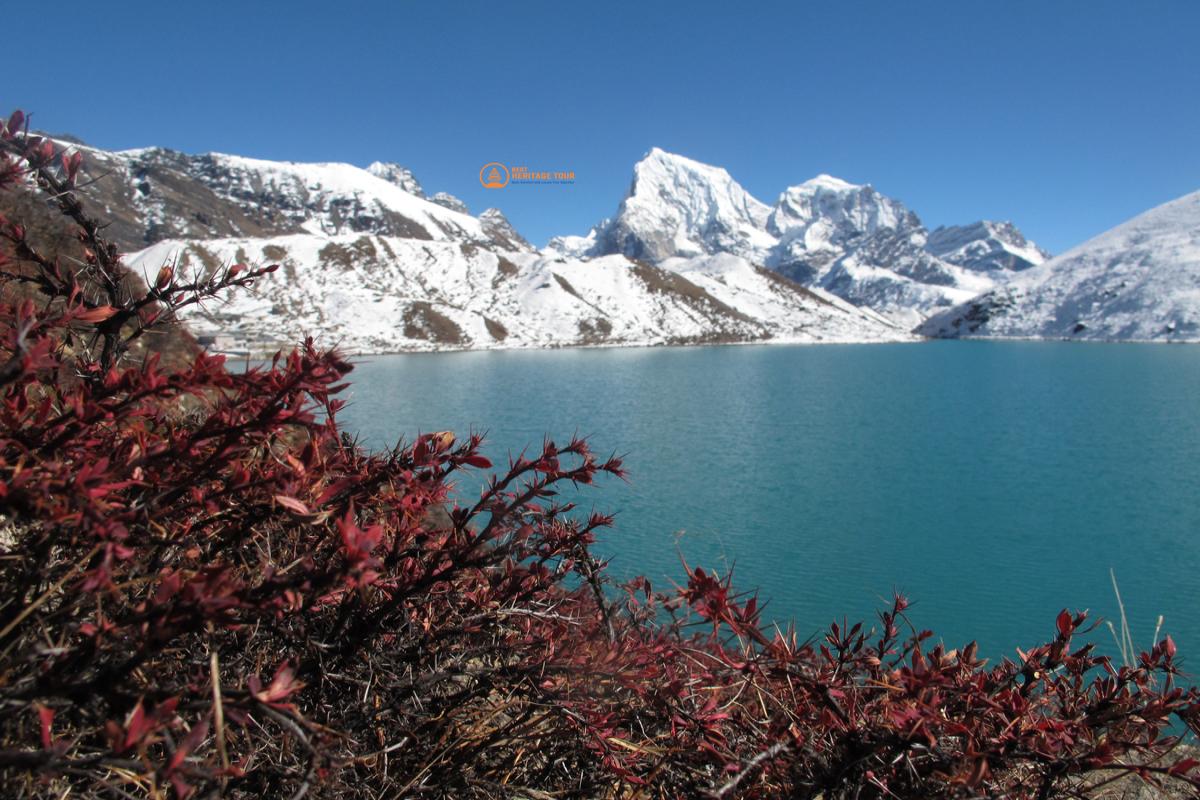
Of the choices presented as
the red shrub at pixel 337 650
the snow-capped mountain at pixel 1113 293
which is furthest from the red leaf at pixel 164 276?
the snow-capped mountain at pixel 1113 293

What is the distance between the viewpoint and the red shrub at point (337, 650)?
3.69 ft

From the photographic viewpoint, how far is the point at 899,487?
18891 millimetres

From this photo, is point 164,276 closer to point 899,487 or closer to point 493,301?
point 899,487

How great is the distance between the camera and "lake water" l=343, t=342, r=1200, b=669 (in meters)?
11.8

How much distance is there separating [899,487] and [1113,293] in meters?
140

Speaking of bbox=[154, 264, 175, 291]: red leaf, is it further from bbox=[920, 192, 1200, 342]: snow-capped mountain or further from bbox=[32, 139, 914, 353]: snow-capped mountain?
bbox=[920, 192, 1200, 342]: snow-capped mountain

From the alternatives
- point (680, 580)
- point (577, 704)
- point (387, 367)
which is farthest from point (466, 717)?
point (387, 367)

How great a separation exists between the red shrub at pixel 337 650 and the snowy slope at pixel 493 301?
84769 mm

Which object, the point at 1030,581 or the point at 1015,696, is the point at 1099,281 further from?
the point at 1015,696

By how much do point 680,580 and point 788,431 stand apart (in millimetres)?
16996

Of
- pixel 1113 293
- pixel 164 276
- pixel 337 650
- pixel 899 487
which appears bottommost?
pixel 899 487

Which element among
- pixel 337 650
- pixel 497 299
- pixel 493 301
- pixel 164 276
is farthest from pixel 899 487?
pixel 497 299

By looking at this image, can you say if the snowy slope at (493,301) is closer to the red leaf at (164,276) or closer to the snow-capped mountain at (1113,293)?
the snow-capped mountain at (1113,293)

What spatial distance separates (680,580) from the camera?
1215 cm
